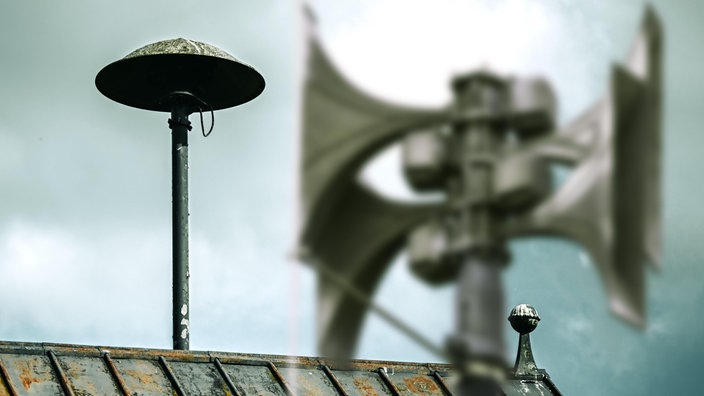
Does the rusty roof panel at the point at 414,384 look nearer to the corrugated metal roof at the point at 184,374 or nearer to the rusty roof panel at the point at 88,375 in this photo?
the corrugated metal roof at the point at 184,374

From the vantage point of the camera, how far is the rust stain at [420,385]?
45.4ft

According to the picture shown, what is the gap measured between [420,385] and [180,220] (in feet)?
15.7

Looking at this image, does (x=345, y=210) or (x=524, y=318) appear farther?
(x=524, y=318)

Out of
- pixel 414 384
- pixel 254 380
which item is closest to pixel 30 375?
pixel 254 380

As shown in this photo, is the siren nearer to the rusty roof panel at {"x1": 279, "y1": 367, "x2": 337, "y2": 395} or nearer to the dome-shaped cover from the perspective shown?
the rusty roof panel at {"x1": 279, "y1": 367, "x2": 337, "y2": 395}

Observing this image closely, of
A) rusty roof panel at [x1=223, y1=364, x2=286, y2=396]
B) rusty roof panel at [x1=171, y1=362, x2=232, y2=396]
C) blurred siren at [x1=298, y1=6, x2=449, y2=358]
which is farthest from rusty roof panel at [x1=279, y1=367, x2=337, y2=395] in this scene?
blurred siren at [x1=298, y1=6, x2=449, y2=358]

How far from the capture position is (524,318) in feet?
49.2

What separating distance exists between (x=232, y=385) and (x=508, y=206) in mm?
9373

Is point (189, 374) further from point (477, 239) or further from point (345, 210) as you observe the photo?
point (477, 239)

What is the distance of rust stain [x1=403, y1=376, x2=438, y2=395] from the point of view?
45.4ft

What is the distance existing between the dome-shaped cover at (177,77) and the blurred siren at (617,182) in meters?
12.5

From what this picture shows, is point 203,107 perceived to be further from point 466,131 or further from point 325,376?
point 466,131

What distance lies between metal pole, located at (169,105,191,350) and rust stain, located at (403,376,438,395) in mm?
3183

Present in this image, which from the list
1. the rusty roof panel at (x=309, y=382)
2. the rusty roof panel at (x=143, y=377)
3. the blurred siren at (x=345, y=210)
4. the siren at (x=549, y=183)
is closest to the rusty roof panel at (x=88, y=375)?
the rusty roof panel at (x=143, y=377)
